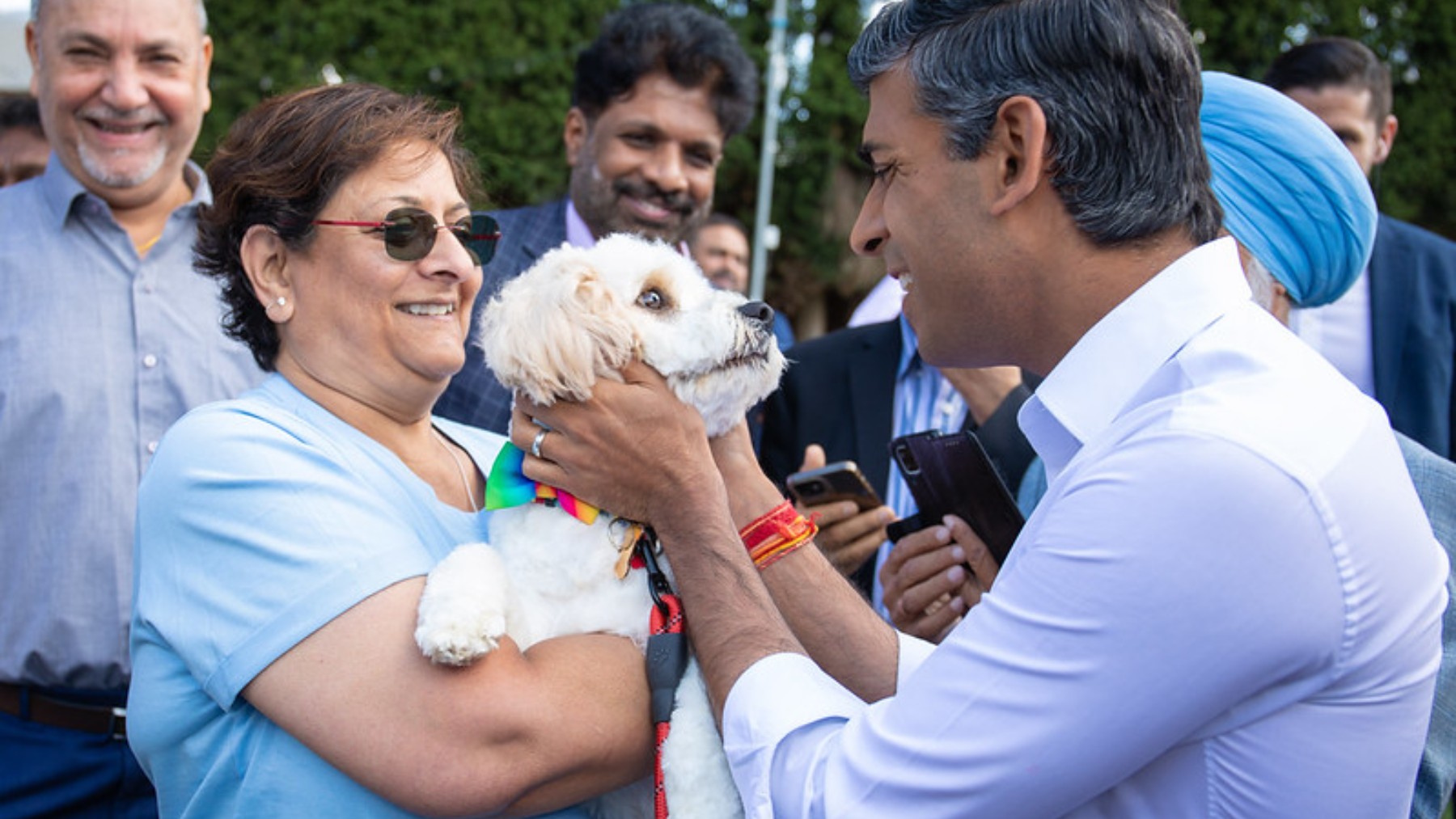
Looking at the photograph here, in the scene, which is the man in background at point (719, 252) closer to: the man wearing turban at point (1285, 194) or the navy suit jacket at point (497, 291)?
the navy suit jacket at point (497, 291)

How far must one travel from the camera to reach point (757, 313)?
2.53m

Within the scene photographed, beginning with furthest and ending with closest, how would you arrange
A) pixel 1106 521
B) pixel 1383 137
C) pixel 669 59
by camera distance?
1. pixel 1383 137
2. pixel 669 59
3. pixel 1106 521

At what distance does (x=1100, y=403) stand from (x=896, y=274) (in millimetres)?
429

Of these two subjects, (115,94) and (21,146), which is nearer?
(115,94)

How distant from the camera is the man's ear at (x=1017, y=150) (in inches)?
67.0

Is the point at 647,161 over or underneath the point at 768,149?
over

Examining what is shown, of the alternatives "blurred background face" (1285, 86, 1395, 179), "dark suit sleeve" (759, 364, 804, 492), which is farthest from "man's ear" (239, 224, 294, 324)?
Answer: "blurred background face" (1285, 86, 1395, 179)

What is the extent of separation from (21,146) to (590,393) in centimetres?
409

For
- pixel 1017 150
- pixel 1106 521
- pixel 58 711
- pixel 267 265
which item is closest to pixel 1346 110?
pixel 1017 150

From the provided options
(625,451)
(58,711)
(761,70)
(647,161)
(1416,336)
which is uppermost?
(761,70)

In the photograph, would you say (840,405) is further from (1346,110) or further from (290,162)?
(1346,110)

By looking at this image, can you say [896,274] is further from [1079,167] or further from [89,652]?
[89,652]

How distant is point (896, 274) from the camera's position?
1986 millimetres

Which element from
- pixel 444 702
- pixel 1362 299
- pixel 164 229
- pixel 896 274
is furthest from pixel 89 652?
pixel 1362 299
